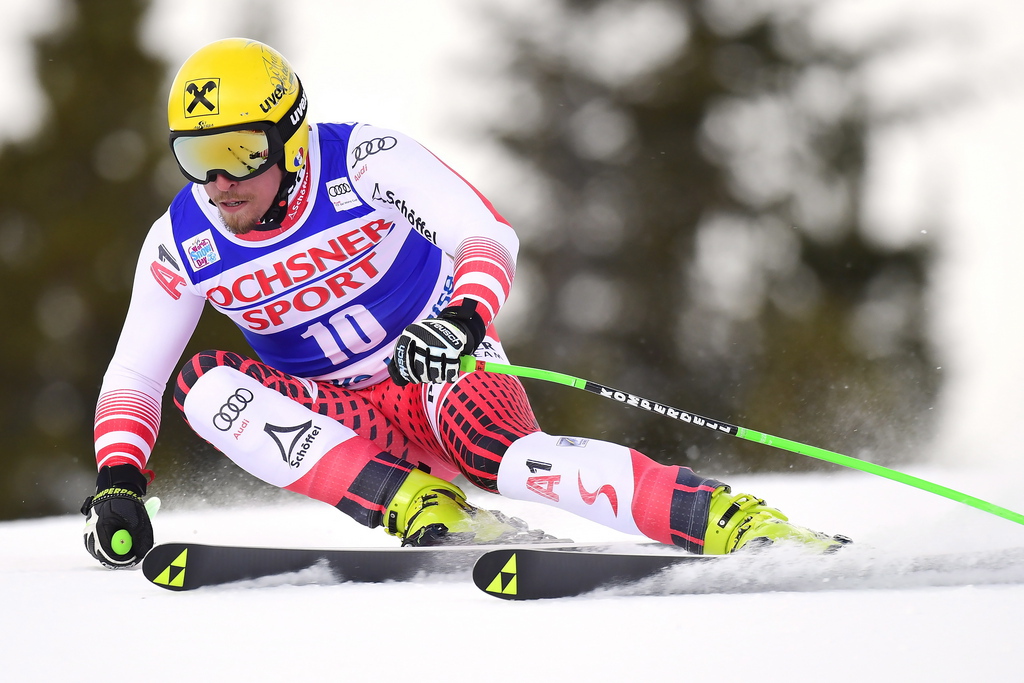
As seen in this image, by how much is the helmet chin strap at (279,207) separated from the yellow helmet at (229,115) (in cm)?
3

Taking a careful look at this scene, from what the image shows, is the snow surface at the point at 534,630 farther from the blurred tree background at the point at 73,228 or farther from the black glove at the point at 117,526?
the blurred tree background at the point at 73,228

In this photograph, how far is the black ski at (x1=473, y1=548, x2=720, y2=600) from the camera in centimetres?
145

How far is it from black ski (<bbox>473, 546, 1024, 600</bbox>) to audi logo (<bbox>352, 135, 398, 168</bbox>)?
940 mm

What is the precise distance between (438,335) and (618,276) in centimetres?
739

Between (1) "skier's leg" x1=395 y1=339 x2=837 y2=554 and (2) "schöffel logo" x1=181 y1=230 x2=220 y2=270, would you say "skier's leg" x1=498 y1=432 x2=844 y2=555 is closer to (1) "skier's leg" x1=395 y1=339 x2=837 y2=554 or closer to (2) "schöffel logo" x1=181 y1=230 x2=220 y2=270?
(1) "skier's leg" x1=395 y1=339 x2=837 y2=554

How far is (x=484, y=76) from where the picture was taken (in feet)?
29.4

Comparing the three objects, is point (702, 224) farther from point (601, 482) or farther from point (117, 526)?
point (117, 526)

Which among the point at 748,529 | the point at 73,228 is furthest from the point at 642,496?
the point at 73,228

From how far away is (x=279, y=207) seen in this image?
6.59ft

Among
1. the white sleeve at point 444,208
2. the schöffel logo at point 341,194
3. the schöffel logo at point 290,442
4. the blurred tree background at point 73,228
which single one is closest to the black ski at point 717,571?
the white sleeve at point 444,208

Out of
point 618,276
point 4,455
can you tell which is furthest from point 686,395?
point 4,455

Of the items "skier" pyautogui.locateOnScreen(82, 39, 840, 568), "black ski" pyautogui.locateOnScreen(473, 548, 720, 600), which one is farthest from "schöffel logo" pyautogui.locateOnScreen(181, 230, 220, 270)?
"black ski" pyautogui.locateOnScreen(473, 548, 720, 600)

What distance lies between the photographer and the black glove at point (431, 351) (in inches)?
64.9

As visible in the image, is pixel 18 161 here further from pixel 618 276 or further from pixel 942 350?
pixel 942 350
